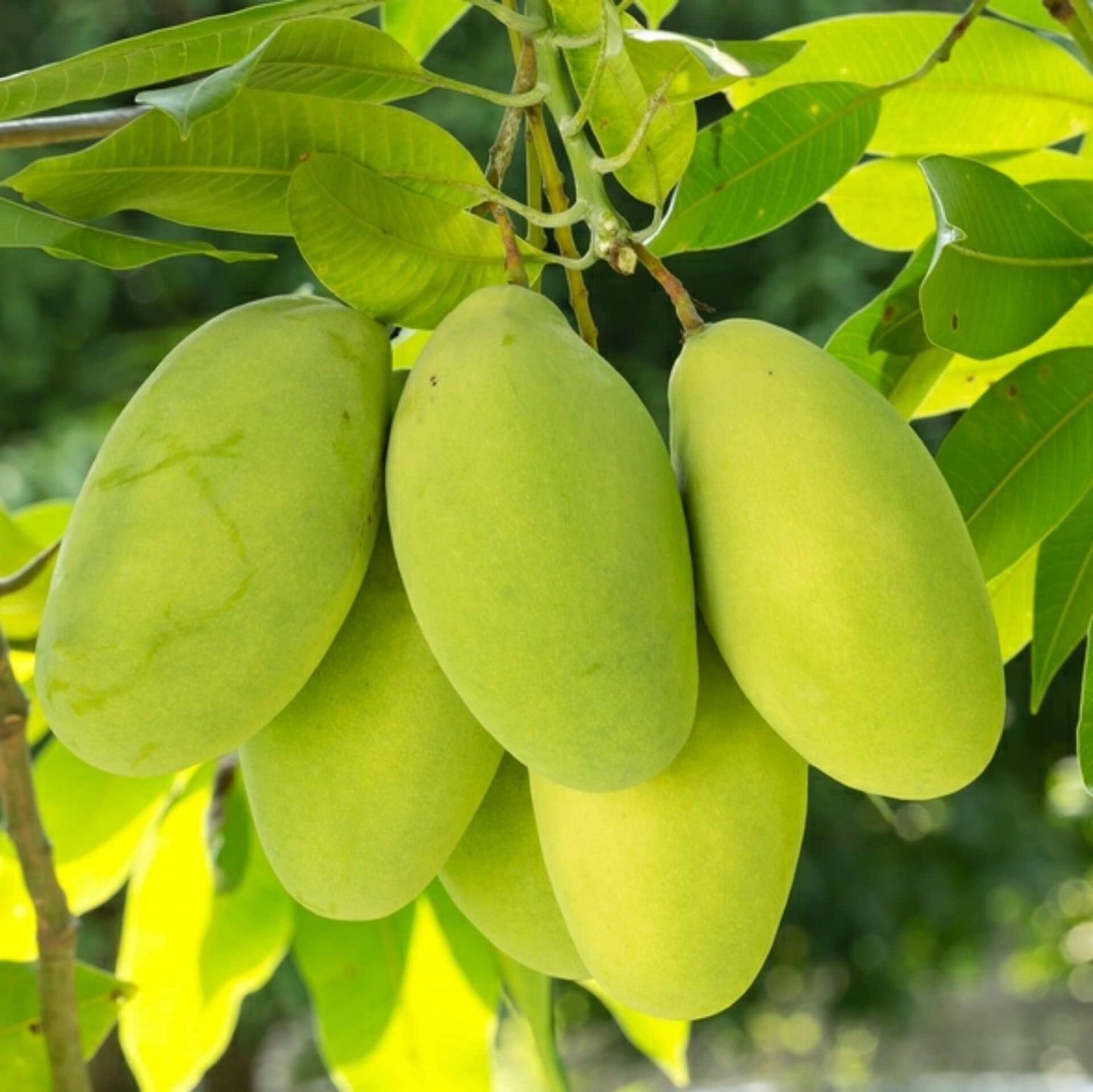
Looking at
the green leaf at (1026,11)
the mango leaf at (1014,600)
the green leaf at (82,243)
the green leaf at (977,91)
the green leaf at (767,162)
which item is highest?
the green leaf at (82,243)

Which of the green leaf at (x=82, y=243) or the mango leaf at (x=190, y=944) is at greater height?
the green leaf at (x=82, y=243)

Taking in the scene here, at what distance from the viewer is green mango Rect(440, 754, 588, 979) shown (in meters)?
0.82

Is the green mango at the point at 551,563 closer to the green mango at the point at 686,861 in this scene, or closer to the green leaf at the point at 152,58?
the green mango at the point at 686,861

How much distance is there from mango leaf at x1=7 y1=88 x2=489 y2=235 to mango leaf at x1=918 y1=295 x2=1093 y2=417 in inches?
17.3

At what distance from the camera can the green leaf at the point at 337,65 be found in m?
0.81

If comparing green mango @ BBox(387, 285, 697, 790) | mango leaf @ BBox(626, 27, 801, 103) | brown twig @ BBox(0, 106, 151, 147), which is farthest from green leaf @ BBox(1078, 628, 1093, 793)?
brown twig @ BBox(0, 106, 151, 147)

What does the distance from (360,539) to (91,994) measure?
0.63 metres

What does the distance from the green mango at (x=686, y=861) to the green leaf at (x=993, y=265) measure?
0.24 meters

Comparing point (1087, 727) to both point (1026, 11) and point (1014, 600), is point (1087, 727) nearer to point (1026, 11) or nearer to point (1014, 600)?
point (1014, 600)

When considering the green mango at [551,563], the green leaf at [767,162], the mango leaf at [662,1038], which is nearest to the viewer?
the green mango at [551,563]

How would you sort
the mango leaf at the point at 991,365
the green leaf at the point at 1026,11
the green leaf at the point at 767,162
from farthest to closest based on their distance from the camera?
the green leaf at the point at 1026,11
the mango leaf at the point at 991,365
the green leaf at the point at 767,162

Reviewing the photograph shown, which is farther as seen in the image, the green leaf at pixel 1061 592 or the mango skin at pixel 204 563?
the green leaf at pixel 1061 592

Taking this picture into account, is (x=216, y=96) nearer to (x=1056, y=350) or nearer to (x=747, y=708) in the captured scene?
(x=747, y=708)

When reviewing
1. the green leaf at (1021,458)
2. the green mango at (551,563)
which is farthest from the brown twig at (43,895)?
the green leaf at (1021,458)
